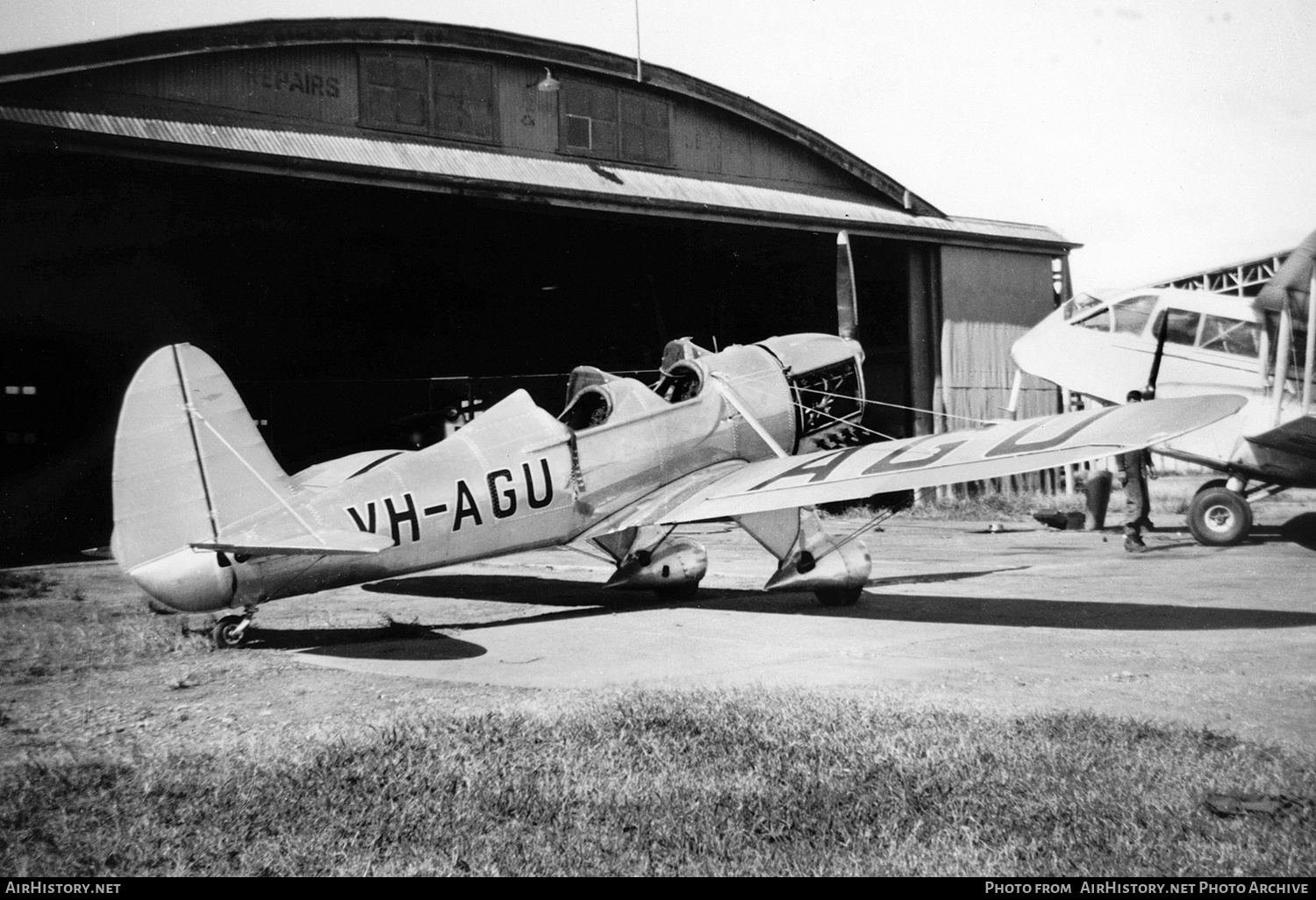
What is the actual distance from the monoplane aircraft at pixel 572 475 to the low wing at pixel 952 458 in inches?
0.8

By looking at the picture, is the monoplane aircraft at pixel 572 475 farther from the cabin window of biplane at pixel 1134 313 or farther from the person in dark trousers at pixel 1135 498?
the cabin window of biplane at pixel 1134 313

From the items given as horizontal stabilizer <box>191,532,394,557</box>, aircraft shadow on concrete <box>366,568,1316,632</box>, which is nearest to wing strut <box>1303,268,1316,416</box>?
aircraft shadow on concrete <box>366,568,1316,632</box>

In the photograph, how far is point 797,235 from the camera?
21750mm

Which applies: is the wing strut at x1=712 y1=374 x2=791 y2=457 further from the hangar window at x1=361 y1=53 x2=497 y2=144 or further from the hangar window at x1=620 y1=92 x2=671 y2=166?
the hangar window at x1=620 y1=92 x2=671 y2=166

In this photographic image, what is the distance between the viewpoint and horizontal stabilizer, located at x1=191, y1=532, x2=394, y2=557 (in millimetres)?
6508

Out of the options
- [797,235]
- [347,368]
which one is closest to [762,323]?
[797,235]

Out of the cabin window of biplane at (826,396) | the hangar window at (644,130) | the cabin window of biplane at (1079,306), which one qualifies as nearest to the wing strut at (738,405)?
the cabin window of biplane at (826,396)

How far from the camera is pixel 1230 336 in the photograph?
13148 mm

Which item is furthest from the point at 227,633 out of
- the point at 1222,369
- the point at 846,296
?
the point at 1222,369

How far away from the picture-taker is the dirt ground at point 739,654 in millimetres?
5016

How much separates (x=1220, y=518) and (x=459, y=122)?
1406 centimetres

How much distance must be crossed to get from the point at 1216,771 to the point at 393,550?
5.77m

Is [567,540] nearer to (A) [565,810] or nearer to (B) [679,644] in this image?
(B) [679,644]

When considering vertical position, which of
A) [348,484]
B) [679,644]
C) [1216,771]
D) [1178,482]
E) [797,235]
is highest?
[797,235]
